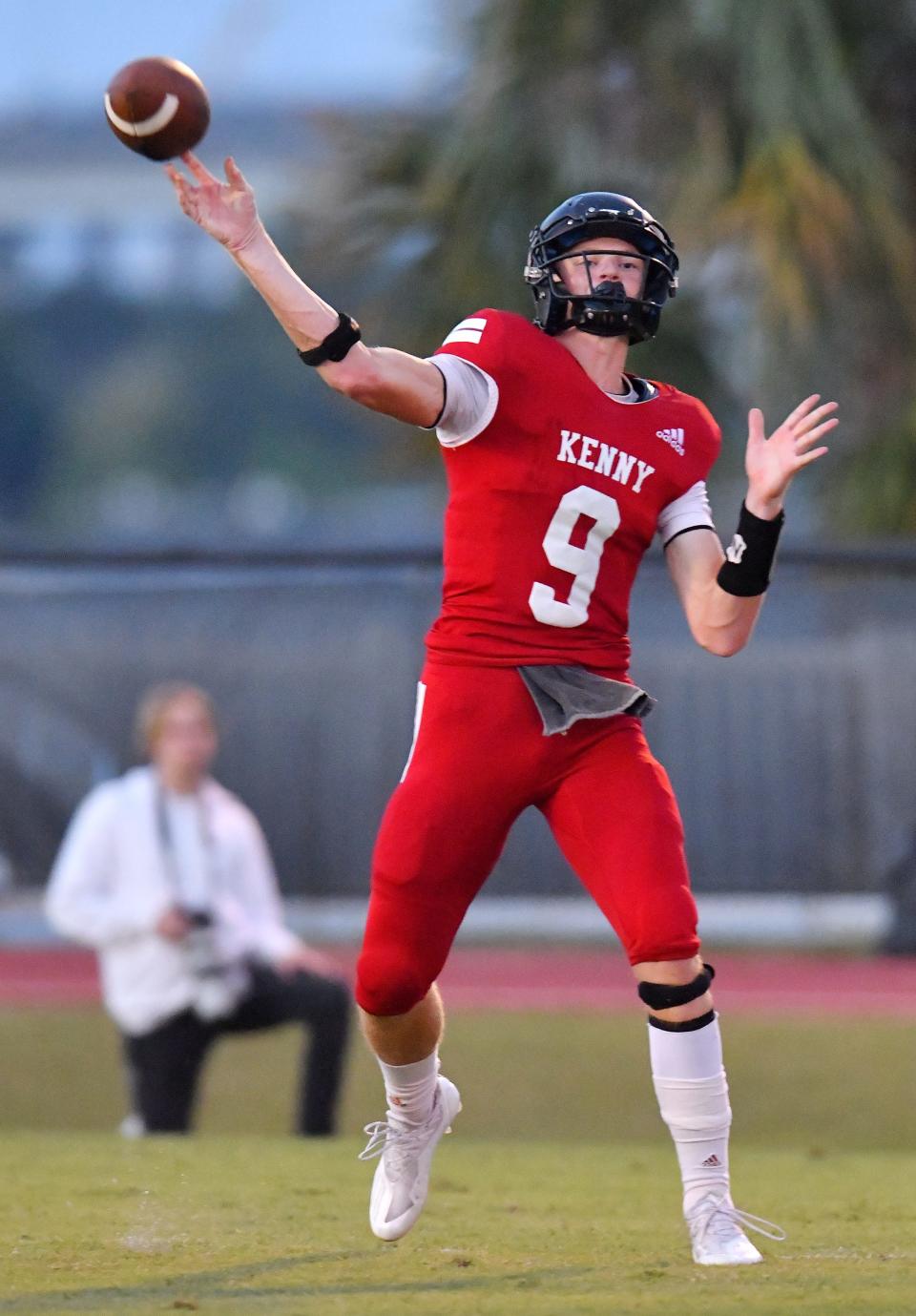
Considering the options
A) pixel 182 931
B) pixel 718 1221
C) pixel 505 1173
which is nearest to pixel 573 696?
pixel 718 1221

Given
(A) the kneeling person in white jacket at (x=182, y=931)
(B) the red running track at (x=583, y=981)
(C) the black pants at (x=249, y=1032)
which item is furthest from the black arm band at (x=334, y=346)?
(B) the red running track at (x=583, y=981)

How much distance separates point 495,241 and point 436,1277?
26.4 ft

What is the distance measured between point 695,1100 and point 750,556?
1113mm

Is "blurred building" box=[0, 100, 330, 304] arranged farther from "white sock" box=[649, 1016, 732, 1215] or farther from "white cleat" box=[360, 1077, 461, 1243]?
"white sock" box=[649, 1016, 732, 1215]

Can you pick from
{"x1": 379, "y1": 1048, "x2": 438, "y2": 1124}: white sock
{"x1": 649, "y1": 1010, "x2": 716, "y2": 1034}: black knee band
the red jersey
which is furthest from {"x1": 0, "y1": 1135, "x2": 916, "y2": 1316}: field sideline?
the red jersey

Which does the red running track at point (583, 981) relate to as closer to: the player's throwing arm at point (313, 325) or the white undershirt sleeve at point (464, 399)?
the white undershirt sleeve at point (464, 399)

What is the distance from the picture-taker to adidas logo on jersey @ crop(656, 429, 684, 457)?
456 centimetres

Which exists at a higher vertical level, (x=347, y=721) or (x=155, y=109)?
(x=155, y=109)

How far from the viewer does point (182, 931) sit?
24.1ft

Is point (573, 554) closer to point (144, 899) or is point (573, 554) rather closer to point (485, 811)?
point (485, 811)

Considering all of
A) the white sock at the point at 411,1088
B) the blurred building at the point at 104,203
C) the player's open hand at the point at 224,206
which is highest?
the blurred building at the point at 104,203

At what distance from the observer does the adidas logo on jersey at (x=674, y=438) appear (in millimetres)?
4562

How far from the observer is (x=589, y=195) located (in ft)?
15.1

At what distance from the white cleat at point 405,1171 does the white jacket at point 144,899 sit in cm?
271
